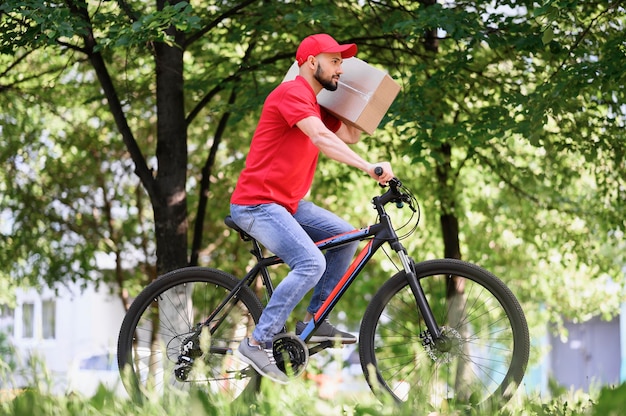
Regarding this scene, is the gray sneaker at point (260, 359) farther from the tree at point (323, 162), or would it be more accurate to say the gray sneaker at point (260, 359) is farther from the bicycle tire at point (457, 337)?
the tree at point (323, 162)

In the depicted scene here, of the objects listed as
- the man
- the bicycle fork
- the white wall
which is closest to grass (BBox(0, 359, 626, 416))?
the bicycle fork

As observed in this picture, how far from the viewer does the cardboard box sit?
4.83 m

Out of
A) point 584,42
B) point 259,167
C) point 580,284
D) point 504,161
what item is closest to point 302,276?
point 259,167

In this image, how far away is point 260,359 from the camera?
4.48 meters

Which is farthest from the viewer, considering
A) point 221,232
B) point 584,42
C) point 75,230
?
point 221,232

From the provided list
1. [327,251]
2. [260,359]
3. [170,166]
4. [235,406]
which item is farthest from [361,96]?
[170,166]

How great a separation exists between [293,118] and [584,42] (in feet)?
15.5

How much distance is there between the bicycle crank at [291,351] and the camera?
4488 millimetres

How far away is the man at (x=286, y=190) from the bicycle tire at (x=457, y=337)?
21 centimetres

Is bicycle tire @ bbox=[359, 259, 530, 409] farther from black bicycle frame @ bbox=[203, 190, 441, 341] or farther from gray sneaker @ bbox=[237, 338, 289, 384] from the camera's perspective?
gray sneaker @ bbox=[237, 338, 289, 384]

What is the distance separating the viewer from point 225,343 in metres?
4.83

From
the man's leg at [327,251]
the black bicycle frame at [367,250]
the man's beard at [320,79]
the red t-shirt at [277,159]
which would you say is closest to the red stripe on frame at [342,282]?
the black bicycle frame at [367,250]

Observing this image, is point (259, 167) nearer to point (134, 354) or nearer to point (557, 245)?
point (134, 354)

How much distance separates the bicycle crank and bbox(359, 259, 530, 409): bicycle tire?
0.28 m
